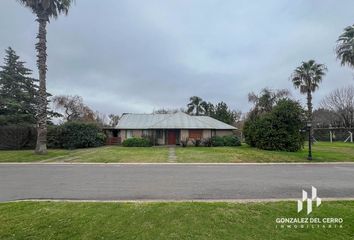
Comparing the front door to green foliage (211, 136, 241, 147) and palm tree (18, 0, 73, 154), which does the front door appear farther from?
palm tree (18, 0, 73, 154)

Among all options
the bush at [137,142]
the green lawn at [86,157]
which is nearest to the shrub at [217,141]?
the bush at [137,142]

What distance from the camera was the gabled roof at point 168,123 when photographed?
29625mm

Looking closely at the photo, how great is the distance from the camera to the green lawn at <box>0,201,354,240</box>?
3818 millimetres

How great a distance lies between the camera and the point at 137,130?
102ft

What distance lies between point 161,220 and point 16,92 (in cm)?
3248

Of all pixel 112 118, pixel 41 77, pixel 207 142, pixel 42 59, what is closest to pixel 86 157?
pixel 41 77

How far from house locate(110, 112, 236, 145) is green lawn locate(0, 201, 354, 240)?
78.5ft

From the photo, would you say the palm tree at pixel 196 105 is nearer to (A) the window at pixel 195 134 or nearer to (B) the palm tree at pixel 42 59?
(A) the window at pixel 195 134

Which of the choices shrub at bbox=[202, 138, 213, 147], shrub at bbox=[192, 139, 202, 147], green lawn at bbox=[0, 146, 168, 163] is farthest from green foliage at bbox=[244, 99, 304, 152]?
green lawn at bbox=[0, 146, 168, 163]

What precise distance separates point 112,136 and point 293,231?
30.8 metres

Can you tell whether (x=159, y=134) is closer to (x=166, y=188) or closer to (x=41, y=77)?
(x=41, y=77)

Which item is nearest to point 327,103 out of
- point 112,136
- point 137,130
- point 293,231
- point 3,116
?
point 137,130

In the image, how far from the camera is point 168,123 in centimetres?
3041

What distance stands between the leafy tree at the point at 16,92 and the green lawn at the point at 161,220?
2696 cm
